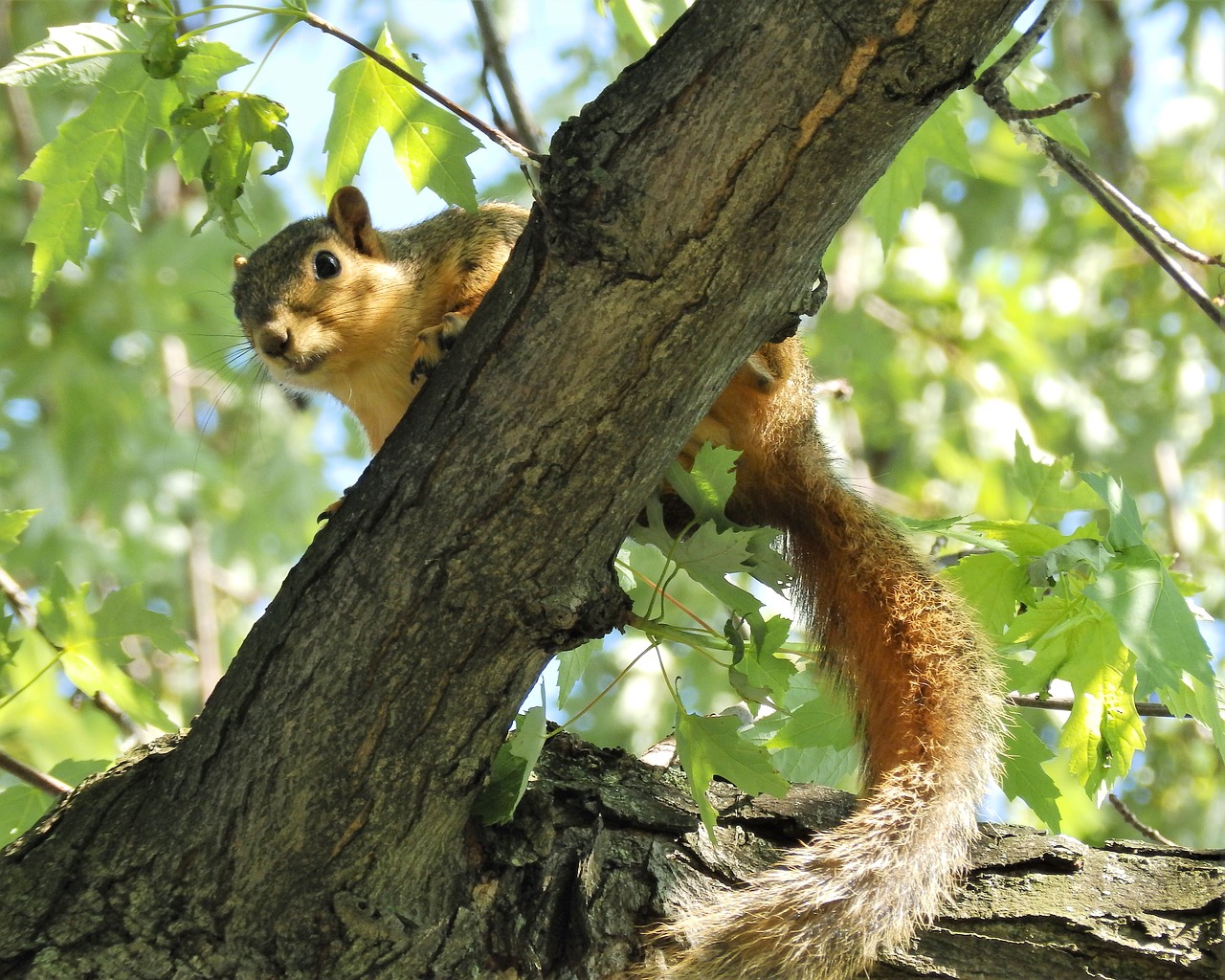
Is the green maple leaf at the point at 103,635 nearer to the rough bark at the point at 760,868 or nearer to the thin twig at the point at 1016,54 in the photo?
the rough bark at the point at 760,868

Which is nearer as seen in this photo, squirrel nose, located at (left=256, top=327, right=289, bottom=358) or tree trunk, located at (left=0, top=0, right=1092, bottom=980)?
tree trunk, located at (left=0, top=0, right=1092, bottom=980)

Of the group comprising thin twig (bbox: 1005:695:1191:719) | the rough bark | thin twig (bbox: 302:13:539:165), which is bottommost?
the rough bark

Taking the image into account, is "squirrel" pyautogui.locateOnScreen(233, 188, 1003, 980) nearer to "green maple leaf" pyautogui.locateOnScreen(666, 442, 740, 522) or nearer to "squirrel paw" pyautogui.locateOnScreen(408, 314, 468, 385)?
"squirrel paw" pyautogui.locateOnScreen(408, 314, 468, 385)

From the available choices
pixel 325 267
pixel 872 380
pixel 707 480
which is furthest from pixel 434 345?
pixel 872 380

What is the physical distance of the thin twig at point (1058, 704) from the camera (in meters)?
2.52

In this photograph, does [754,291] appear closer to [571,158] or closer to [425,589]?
[571,158]

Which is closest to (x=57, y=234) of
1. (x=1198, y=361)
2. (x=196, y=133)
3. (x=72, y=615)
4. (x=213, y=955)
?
(x=196, y=133)

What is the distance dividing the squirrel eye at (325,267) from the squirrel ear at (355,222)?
0.16 metres

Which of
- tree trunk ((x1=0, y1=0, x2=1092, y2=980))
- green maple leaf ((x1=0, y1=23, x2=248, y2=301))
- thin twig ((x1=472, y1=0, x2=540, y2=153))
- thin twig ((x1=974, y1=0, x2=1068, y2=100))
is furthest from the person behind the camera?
thin twig ((x1=472, y1=0, x2=540, y2=153))

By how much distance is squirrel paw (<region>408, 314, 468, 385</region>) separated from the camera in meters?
2.58

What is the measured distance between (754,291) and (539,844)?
1025mm

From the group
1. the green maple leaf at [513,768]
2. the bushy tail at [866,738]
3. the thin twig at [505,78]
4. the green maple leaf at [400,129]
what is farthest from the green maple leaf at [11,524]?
the thin twig at [505,78]

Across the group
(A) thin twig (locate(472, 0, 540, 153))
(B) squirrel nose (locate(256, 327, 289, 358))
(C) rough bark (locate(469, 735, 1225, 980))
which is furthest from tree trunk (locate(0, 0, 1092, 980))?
(A) thin twig (locate(472, 0, 540, 153))

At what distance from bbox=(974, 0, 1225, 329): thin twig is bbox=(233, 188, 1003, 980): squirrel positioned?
25.0 inches
